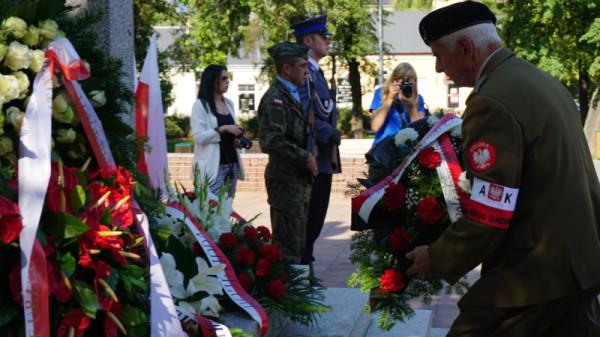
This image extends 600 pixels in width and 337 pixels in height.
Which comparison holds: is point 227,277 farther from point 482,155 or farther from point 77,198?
point 482,155

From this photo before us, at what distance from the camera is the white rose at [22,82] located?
2834mm

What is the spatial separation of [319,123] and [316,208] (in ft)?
2.09

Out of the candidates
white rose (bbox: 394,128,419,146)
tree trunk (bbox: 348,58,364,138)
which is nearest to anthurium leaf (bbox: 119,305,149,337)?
white rose (bbox: 394,128,419,146)

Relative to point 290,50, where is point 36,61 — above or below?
below

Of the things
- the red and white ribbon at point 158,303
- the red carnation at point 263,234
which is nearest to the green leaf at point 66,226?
the red and white ribbon at point 158,303

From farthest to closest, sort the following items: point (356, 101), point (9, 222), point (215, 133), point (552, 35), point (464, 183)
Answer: point (356, 101), point (552, 35), point (215, 133), point (464, 183), point (9, 222)

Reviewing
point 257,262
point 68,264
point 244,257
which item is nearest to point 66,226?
point 68,264

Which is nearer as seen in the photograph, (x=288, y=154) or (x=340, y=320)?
(x=340, y=320)

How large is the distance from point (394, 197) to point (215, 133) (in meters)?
3.84

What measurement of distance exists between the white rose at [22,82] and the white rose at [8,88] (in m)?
0.03

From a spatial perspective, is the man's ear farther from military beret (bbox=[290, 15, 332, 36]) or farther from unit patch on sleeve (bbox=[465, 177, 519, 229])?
military beret (bbox=[290, 15, 332, 36])

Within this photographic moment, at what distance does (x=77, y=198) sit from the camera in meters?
2.85

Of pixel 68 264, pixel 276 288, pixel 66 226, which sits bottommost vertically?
pixel 276 288

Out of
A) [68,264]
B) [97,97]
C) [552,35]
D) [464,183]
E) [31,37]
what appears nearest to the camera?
[68,264]
